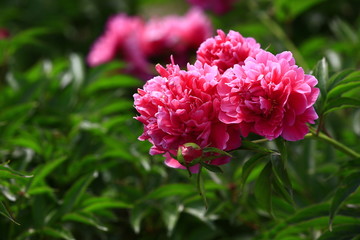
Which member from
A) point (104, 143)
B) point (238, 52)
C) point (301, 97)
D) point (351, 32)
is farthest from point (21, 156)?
point (351, 32)

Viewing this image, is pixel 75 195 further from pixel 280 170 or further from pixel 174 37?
pixel 174 37

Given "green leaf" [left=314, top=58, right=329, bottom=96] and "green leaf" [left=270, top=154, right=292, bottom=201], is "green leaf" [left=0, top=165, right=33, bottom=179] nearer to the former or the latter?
"green leaf" [left=270, top=154, right=292, bottom=201]

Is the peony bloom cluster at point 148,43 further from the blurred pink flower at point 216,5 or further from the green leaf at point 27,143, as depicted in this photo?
the green leaf at point 27,143

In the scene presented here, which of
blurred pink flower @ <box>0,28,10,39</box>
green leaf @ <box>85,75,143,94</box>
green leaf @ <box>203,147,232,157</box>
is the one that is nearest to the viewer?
green leaf @ <box>203,147,232,157</box>

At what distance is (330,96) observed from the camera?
3.25 feet

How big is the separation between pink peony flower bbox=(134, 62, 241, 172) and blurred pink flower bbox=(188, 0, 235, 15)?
1.43 metres

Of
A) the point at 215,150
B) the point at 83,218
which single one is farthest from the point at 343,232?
the point at 83,218

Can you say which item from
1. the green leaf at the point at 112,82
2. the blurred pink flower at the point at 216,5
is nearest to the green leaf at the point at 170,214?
the green leaf at the point at 112,82

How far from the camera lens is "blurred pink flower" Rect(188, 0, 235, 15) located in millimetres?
2273

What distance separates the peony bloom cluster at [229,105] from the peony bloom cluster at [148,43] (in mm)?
1188

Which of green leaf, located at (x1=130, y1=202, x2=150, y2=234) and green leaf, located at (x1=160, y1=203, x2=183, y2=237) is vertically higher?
green leaf, located at (x1=130, y1=202, x2=150, y2=234)

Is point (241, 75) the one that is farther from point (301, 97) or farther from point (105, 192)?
point (105, 192)

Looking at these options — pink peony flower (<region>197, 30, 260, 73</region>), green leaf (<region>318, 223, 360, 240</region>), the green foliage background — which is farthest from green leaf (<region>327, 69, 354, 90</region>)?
green leaf (<region>318, 223, 360, 240</region>)

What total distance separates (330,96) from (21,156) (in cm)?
79
